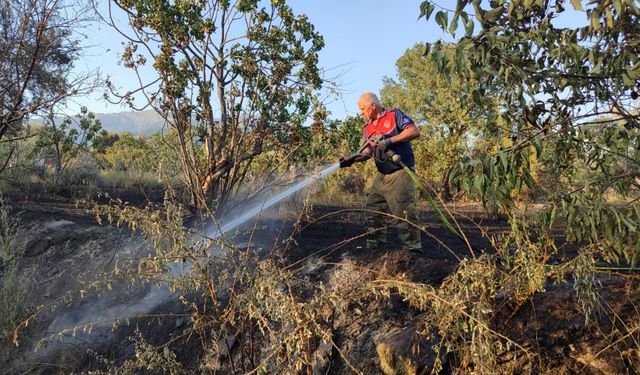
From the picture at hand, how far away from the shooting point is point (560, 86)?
2186 mm

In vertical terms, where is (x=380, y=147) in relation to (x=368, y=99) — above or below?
below

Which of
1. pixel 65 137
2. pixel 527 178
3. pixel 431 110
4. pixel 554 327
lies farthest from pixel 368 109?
pixel 431 110

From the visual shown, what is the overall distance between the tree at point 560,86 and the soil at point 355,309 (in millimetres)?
390

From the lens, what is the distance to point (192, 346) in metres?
3.25

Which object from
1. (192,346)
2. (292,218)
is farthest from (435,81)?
(192,346)

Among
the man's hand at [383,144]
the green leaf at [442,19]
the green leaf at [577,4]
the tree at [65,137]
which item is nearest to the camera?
the green leaf at [577,4]

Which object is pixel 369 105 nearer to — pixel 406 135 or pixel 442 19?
pixel 406 135

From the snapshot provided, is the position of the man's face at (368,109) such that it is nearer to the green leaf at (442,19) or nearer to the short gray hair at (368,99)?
the short gray hair at (368,99)

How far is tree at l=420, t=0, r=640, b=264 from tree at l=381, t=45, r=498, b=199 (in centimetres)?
1025

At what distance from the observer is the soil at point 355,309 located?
2.32 meters

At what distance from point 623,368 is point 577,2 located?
5.29 feet

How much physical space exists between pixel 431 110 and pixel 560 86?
675 inches

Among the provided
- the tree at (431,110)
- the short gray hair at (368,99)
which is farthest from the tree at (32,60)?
the tree at (431,110)

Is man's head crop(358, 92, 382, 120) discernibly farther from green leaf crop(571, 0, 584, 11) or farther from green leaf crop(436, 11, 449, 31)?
green leaf crop(571, 0, 584, 11)
